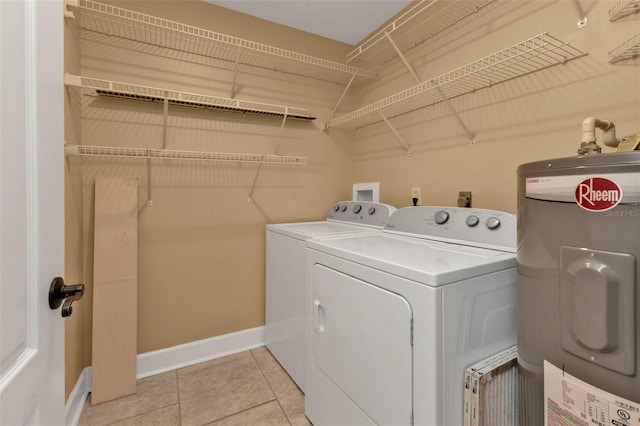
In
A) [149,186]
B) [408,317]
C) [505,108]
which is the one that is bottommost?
[408,317]

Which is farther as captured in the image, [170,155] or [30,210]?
[170,155]

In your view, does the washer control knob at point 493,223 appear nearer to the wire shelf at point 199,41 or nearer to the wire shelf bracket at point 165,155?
the wire shelf bracket at point 165,155

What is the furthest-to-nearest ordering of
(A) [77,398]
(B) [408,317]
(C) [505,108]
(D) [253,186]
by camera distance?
(D) [253,186] < (A) [77,398] < (C) [505,108] < (B) [408,317]

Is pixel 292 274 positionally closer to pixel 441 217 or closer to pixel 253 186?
pixel 253 186

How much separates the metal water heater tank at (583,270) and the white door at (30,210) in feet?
3.77

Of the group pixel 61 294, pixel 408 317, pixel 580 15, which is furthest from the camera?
pixel 580 15

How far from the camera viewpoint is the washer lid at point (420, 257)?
895mm

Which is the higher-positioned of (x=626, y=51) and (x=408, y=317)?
(x=626, y=51)

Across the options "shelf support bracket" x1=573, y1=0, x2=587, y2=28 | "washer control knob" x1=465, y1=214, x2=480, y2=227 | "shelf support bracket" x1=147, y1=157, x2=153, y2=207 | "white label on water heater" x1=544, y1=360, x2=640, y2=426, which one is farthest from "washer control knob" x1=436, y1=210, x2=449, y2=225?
"shelf support bracket" x1=147, y1=157, x2=153, y2=207

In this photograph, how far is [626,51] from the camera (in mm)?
1062

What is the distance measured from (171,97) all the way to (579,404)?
224 centimetres

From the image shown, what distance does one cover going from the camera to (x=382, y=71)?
2422 mm

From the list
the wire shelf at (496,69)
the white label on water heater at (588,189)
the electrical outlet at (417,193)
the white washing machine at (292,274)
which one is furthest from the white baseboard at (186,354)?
the white label on water heater at (588,189)

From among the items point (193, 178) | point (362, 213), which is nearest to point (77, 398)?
point (193, 178)
